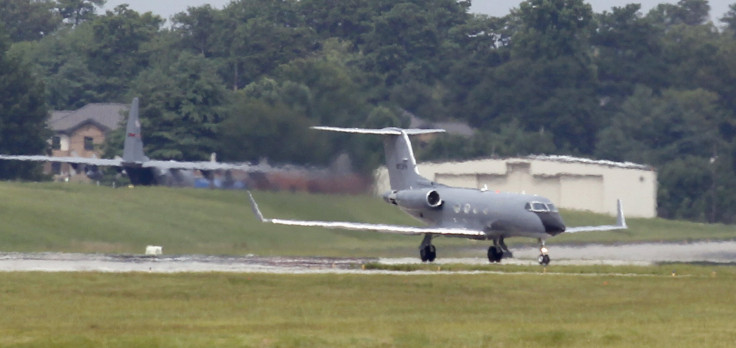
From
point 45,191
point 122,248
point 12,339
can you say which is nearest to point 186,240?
point 122,248

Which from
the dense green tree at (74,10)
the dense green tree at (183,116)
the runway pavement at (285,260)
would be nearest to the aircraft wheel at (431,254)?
the runway pavement at (285,260)

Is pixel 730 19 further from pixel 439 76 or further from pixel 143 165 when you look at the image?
pixel 143 165

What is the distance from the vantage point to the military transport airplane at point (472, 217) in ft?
155

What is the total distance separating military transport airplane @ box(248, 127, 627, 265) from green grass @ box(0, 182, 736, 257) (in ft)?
13.7

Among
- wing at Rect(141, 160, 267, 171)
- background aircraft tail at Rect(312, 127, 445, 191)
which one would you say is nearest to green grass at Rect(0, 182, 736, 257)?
wing at Rect(141, 160, 267, 171)

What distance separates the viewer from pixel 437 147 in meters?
87.4

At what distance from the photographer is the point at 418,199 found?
49.7 meters

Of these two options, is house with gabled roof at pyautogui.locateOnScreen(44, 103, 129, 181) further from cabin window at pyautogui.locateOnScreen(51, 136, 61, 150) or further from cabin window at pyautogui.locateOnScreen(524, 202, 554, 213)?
cabin window at pyautogui.locateOnScreen(524, 202, 554, 213)

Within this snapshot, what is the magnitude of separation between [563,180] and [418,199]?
117 feet

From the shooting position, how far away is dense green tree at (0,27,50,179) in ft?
317

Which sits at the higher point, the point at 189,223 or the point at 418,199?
the point at 418,199

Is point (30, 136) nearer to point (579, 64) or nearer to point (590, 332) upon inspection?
point (579, 64)

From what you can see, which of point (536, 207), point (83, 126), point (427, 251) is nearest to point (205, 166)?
point (427, 251)

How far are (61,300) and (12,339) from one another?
7739 mm
